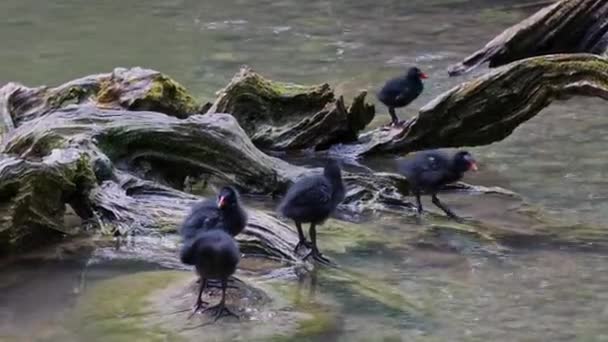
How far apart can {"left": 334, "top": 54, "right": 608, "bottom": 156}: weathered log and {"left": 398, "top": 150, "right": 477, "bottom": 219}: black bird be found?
1.00 m

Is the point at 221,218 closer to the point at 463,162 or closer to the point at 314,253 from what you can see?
the point at 314,253

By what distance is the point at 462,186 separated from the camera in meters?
9.41

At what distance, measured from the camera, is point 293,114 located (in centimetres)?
1051

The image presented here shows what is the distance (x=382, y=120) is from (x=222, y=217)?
18.0ft

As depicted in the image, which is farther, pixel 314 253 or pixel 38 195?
pixel 38 195

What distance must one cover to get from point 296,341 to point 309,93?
4662 mm

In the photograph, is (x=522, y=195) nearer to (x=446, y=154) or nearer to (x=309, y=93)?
(x=446, y=154)

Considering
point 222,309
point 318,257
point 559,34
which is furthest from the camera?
point 559,34

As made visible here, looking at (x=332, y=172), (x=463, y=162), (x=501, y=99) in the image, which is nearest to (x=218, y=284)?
(x=332, y=172)

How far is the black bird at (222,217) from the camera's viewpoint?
664 centimetres

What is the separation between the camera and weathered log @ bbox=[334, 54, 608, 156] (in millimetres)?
9102

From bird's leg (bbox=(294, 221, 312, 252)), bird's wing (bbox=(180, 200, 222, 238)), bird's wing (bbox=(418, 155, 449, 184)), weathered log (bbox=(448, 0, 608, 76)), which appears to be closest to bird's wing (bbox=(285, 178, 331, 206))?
bird's leg (bbox=(294, 221, 312, 252))

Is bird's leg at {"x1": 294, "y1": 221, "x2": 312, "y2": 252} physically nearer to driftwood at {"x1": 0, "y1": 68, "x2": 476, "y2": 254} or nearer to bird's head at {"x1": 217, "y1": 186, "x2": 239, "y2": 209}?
driftwood at {"x1": 0, "y1": 68, "x2": 476, "y2": 254}

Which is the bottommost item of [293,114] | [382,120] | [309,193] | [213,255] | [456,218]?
[382,120]
